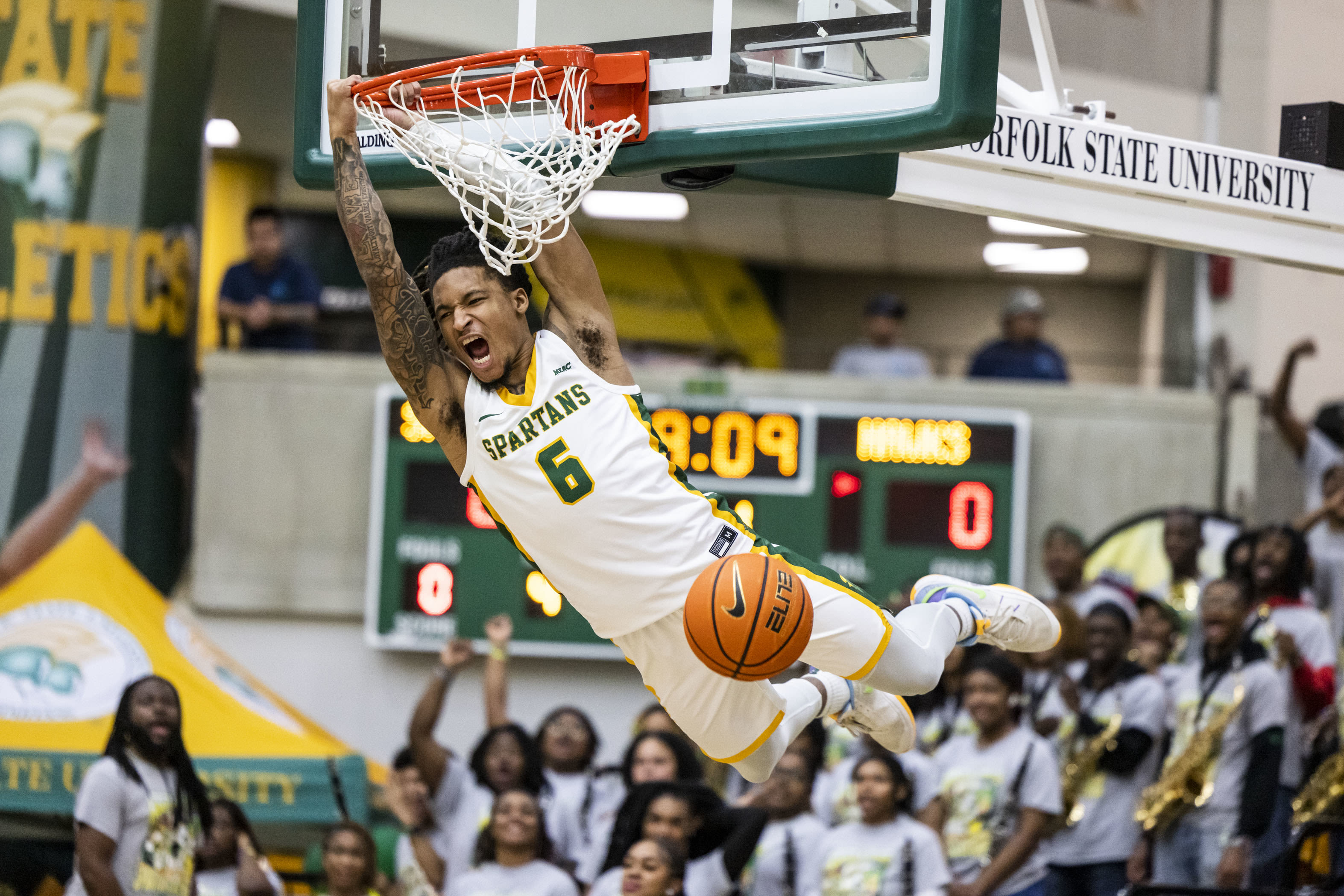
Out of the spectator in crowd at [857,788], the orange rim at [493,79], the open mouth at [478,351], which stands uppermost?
the orange rim at [493,79]

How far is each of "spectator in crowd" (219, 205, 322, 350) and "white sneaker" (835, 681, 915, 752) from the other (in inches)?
259

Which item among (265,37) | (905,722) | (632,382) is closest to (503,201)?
(632,382)

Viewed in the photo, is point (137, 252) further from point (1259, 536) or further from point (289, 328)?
point (1259, 536)

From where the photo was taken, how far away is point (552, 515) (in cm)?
476

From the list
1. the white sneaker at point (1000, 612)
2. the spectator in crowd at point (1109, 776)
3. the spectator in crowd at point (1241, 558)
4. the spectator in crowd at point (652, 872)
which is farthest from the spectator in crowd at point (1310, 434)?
the white sneaker at point (1000, 612)

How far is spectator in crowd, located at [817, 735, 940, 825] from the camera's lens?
7.49m

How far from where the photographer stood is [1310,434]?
32.3ft

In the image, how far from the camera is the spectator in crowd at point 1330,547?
880 centimetres

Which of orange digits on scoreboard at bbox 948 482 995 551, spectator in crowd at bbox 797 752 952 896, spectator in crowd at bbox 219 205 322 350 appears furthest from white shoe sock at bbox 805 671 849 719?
spectator in crowd at bbox 219 205 322 350

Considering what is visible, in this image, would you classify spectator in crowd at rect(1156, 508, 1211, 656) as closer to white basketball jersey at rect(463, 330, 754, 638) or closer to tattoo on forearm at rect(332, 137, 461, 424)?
white basketball jersey at rect(463, 330, 754, 638)

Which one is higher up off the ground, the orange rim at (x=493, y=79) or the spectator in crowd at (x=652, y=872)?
the orange rim at (x=493, y=79)

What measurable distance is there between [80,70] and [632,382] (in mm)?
5520

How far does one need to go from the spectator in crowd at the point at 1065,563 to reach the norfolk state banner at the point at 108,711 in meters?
3.89

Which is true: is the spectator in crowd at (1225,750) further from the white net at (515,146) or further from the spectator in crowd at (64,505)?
the spectator in crowd at (64,505)
